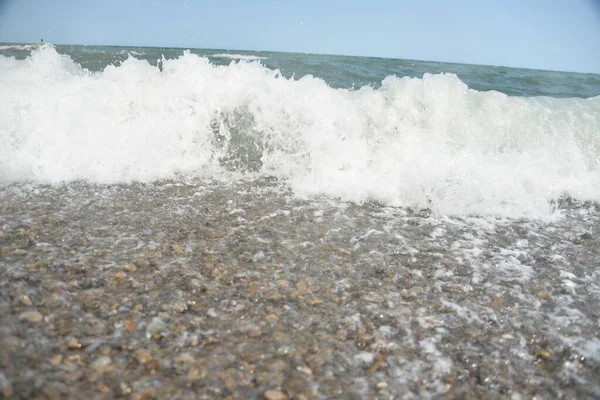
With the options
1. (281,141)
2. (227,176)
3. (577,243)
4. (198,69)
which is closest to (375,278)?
(577,243)

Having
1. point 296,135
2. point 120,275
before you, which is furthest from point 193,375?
point 296,135

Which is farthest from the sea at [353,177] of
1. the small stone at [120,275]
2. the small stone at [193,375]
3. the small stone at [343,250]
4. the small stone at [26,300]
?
the small stone at [193,375]

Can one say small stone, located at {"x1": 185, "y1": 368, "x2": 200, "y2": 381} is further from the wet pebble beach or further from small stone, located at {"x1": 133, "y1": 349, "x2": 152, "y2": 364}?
small stone, located at {"x1": 133, "y1": 349, "x2": 152, "y2": 364}

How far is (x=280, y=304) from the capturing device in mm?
2494

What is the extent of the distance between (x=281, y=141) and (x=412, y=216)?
8.03 ft

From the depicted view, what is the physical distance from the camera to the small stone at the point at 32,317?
2.08 m

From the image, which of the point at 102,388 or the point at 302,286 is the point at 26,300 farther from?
the point at 302,286

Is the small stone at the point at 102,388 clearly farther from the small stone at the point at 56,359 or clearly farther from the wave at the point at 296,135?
the wave at the point at 296,135

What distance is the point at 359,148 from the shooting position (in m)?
5.79

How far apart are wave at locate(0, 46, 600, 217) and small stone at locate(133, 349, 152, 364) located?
2.94 m

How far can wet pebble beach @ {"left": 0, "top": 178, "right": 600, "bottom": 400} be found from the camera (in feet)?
6.18

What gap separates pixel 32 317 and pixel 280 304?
1.36 m

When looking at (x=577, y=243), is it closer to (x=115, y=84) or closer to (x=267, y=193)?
(x=267, y=193)

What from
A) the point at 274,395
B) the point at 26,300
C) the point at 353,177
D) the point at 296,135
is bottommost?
the point at 274,395
